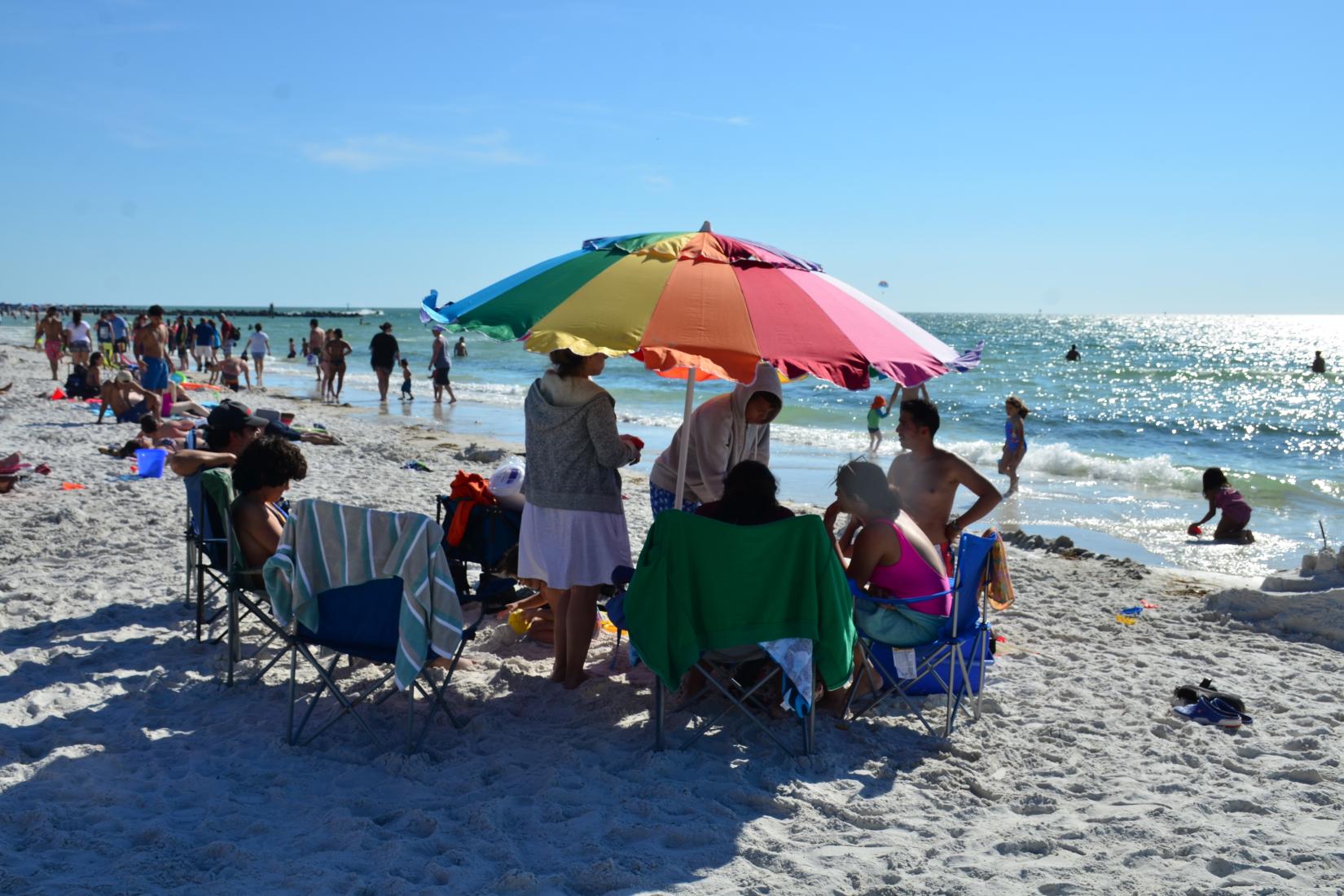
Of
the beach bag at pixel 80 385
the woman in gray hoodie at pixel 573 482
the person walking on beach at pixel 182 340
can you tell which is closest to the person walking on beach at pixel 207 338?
the person walking on beach at pixel 182 340

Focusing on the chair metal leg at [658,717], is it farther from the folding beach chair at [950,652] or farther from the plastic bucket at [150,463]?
the plastic bucket at [150,463]

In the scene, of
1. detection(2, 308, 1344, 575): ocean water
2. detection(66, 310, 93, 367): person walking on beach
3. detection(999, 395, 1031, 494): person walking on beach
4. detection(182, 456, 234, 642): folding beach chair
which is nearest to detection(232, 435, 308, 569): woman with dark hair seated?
detection(182, 456, 234, 642): folding beach chair

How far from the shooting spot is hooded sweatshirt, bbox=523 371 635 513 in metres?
4.16

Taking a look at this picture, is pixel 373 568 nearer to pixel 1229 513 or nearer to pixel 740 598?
pixel 740 598

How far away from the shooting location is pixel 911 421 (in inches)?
185

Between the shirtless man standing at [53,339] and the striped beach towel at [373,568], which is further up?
the shirtless man standing at [53,339]

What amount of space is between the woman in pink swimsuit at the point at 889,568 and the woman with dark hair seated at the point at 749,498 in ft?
1.48

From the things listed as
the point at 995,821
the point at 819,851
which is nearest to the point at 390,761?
the point at 819,851

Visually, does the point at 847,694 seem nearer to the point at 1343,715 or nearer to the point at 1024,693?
the point at 1024,693

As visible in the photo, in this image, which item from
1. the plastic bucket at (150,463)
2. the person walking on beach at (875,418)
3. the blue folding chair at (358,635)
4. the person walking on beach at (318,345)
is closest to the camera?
the blue folding chair at (358,635)

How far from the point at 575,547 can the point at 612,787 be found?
1045mm

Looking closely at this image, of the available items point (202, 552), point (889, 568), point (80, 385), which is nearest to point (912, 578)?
point (889, 568)

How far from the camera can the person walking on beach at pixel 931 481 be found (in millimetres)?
4707

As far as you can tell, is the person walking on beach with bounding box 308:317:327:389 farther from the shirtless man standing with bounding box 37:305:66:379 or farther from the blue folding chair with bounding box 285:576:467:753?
the blue folding chair with bounding box 285:576:467:753
